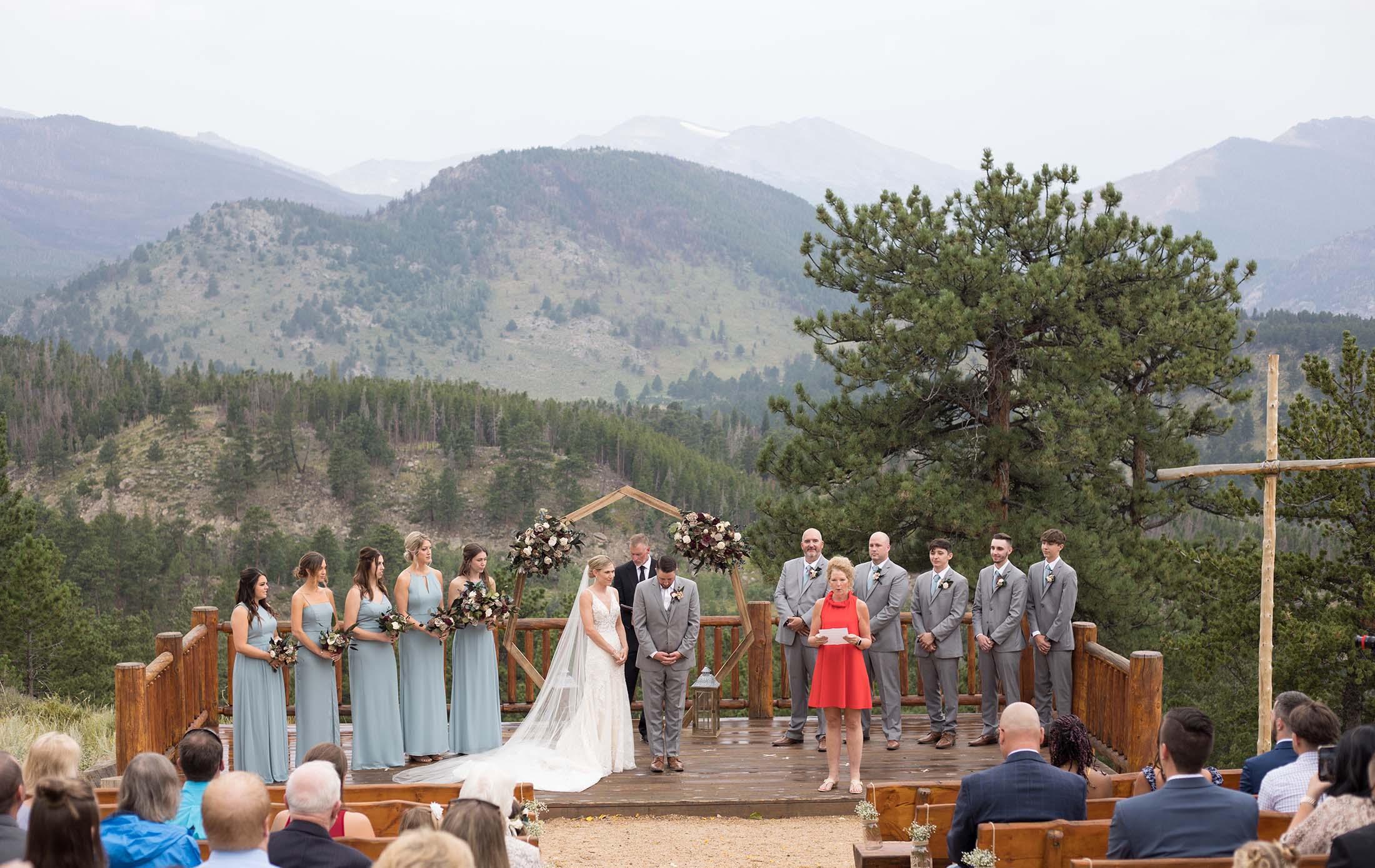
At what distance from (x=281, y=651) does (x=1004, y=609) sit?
5494mm

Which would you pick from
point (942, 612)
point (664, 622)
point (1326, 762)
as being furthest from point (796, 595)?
point (1326, 762)

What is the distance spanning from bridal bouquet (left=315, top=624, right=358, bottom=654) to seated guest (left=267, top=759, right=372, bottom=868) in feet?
14.7

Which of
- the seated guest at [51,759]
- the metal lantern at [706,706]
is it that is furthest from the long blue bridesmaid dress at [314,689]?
the seated guest at [51,759]

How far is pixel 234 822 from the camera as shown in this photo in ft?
13.5

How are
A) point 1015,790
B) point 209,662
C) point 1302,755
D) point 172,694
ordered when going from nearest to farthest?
point 1015,790 → point 1302,755 → point 172,694 → point 209,662

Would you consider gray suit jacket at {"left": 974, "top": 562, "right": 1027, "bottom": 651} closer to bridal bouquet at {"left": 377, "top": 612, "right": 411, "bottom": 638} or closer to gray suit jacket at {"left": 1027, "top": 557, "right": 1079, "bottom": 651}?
gray suit jacket at {"left": 1027, "top": 557, "right": 1079, "bottom": 651}

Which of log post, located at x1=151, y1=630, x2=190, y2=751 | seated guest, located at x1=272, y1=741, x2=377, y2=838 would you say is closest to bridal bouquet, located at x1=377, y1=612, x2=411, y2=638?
log post, located at x1=151, y1=630, x2=190, y2=751

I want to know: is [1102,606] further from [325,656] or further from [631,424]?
[631,424]

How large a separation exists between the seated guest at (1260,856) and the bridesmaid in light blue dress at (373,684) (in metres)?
6.80

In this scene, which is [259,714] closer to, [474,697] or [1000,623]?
[474,697]

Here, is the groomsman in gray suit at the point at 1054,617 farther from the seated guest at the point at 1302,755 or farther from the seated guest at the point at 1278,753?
the seated guest at the point at 1302,755

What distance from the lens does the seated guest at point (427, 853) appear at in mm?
3564

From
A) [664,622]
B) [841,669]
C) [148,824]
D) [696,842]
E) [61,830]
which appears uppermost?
[61,830]

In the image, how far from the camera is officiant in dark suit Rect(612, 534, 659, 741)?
979 centimetres
